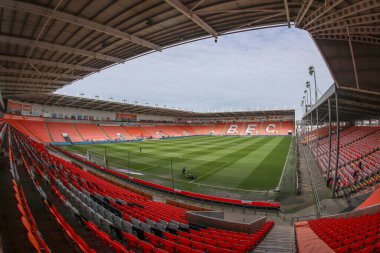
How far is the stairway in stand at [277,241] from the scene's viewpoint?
7.70 m

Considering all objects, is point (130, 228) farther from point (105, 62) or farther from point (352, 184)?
point (352, 184)

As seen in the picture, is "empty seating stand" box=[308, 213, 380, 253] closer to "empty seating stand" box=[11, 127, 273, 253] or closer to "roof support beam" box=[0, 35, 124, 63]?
"empty seating stand" box=[11, 127, 273, 253]

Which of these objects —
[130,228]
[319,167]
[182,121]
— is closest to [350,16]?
[130,228]

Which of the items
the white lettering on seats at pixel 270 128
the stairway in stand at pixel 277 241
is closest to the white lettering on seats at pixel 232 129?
the white lettering on seats at pixel 270 128

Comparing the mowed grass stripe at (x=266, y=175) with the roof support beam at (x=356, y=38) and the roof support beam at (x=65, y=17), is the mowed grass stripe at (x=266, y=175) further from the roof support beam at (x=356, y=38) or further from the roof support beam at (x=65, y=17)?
the roof support beam at (x=65, y=17)

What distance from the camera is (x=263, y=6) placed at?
371 inches

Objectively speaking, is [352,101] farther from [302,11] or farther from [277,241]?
[277,241]

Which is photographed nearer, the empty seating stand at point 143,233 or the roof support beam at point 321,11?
the empty seating stand at point 143,233

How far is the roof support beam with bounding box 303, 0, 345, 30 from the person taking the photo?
7434 millimetres

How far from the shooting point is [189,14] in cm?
969

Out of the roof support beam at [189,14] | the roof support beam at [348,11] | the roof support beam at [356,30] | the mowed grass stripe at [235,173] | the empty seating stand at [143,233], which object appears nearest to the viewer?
the empty seating stand at [143,233]

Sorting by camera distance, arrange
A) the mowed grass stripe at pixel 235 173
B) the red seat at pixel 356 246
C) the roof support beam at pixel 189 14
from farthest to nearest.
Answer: the mowed grass stripe at pixel 235 173 < the roof support beam at pixel 189 14 < the red seat at pixel 356 246

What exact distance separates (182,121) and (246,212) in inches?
3287

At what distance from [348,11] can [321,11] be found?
86 centimetres
